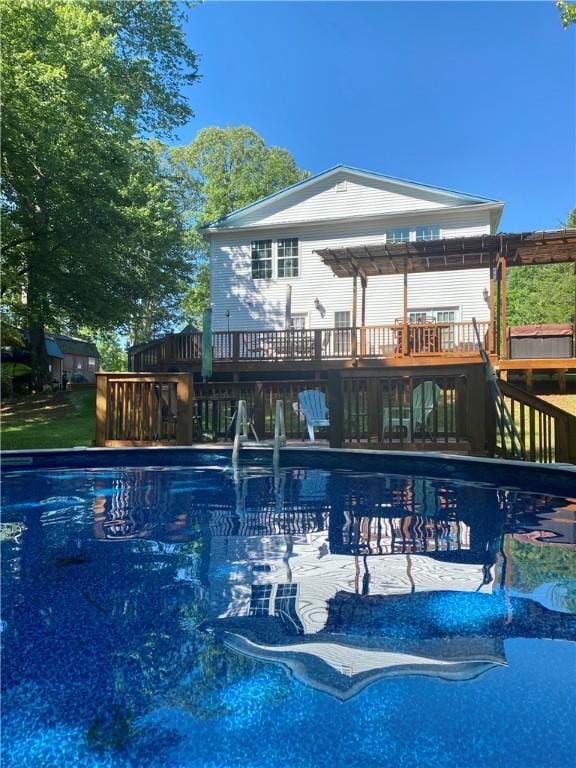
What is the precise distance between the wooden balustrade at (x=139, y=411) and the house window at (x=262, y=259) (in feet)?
34.4

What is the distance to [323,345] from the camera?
45.5 ft

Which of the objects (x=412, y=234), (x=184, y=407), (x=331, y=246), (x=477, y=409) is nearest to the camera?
(x=477, y=409)

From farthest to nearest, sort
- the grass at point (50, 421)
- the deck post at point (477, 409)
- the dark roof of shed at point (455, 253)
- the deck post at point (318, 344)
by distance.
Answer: the deck post at point (318, 344)
the dark roof of shed at point (455, 253)
the grass at point (50, 421)
the deck post at point (477, 409)

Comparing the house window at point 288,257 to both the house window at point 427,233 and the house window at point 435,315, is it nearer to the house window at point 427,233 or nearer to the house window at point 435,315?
the house window at point 427,233

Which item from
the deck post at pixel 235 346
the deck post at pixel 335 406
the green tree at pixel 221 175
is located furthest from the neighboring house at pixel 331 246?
the green tree at pixel 221 175

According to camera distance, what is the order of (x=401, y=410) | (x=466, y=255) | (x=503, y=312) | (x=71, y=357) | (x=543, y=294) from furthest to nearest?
(x=71, y=357)
(x=543, y=294)
(x=466, y=255)
(x=503, y=312)
(x=401, y=410)

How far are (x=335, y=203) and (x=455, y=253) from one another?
6272mm

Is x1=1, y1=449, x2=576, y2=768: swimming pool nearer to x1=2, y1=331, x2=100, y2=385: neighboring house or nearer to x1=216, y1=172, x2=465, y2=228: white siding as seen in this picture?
x1=216, y1=172, x2=465, y2=228: white siding

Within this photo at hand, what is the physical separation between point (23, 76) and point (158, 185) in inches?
222

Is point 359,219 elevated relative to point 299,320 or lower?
elevated

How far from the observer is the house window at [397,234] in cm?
1603

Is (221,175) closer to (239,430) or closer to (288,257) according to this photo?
(288,257)

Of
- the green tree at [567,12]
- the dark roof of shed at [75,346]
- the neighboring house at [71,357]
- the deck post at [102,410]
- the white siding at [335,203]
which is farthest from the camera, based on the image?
the dark roof of shed at [75,346]

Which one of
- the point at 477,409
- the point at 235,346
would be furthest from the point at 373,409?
the point at 235,346
